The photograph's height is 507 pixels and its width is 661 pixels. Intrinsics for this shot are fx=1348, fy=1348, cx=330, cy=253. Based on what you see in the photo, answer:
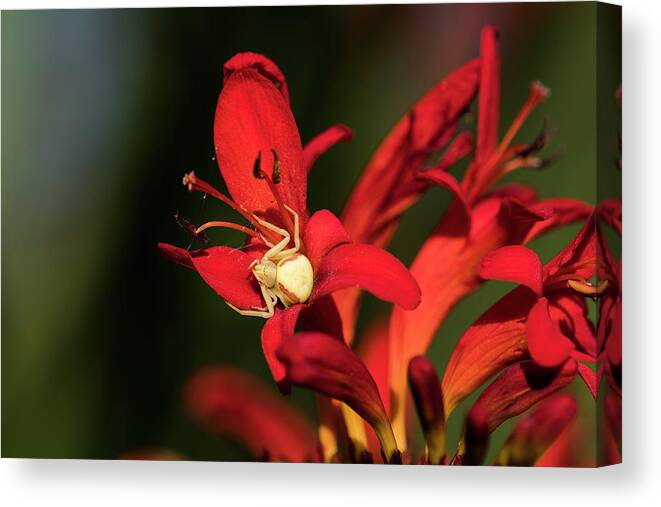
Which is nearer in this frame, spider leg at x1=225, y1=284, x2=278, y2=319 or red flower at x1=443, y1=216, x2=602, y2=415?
red flower at x1=443, y1=216, x2=602, y2=415

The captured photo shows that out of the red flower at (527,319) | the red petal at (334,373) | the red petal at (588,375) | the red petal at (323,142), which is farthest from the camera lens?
the red petal at (323,142)

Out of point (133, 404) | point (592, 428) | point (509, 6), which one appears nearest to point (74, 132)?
point (133, 404)

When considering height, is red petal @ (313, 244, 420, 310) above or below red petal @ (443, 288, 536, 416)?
above

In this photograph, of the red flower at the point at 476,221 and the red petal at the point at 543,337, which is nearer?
the red petal at the point at 543,337

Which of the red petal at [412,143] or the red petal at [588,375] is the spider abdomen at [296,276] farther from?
the red petal at [588,375]

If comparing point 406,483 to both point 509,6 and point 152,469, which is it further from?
point 509,6

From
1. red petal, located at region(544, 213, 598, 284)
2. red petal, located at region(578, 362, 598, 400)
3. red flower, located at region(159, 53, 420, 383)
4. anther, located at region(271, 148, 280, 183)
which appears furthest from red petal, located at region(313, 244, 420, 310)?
red petal, located at region(578, 362, 598, 400)

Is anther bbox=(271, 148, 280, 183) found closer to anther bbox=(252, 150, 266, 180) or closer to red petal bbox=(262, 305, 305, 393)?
anther bbox=(252, 150, 266, 180)

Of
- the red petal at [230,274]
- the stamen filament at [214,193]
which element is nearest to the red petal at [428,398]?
the red petal at [230,274]

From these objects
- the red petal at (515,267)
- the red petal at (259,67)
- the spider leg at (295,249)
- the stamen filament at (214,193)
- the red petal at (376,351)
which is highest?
the red petal at (259,67)
